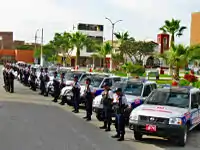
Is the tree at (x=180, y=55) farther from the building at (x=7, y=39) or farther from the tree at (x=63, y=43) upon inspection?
the building at (x=7, y=39)

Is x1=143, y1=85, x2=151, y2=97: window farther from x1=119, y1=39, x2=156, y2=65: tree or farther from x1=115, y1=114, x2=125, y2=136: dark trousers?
x1=119, y1=39, x2=156, y2=65: tree

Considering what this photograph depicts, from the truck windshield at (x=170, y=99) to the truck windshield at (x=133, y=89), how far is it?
2.77m

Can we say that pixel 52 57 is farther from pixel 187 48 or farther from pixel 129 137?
pixel 129 137

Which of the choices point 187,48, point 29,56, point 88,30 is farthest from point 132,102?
point 29,56

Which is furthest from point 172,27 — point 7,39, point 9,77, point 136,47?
point 7,39

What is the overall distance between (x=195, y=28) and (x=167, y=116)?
70.8 metres

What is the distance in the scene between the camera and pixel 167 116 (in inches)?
399

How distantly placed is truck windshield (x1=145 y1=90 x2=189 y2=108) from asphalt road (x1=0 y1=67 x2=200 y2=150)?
107 centimetres

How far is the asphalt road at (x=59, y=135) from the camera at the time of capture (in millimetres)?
9516

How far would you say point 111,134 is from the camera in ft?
38.8

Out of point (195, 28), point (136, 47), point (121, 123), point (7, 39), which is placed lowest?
point (121, 123)

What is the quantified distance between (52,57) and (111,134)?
287ft

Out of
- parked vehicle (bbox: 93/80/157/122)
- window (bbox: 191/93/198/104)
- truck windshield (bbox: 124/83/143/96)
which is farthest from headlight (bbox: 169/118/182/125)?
truck windshield (bbox: 124/83/143/96)

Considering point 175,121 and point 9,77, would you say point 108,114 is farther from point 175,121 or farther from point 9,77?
point 9,77
